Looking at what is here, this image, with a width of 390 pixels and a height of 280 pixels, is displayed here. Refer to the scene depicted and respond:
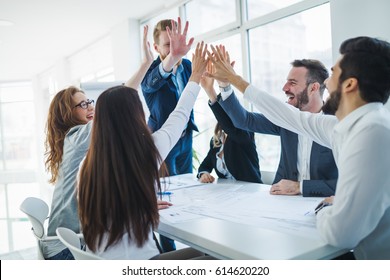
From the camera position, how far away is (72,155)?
155 centimetres

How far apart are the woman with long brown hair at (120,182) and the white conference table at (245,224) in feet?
0.43

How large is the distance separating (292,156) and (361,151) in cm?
93

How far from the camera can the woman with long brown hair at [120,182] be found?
3.51ft

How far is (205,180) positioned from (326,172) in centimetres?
67

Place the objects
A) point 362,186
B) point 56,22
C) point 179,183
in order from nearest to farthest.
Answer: point 362,186 → point 179,183 → point 56,22

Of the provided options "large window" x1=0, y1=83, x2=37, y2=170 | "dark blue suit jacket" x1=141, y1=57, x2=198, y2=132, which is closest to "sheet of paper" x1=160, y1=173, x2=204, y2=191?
"dark blue suit jacket" x1=141, y1=57, x2=198, y2=132

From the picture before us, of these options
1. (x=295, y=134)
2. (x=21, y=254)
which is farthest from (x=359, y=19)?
(x=21, y=254)

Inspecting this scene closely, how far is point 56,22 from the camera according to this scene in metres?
3.95

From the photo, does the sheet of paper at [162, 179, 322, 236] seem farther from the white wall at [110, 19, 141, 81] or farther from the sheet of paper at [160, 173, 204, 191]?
the white wall at [110, 19, 141, 81]

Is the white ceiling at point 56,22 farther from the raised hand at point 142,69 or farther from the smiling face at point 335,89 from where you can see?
the smiling face at point 335,89

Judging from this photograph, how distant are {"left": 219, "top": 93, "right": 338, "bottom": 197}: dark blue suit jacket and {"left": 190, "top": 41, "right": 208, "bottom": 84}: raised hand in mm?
314

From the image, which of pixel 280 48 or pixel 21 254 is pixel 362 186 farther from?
pixel 21 254

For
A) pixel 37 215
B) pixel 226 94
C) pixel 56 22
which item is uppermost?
pixel 56 22
